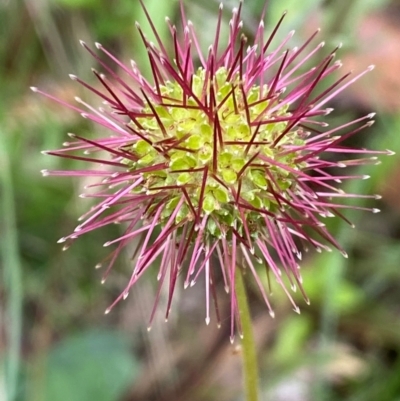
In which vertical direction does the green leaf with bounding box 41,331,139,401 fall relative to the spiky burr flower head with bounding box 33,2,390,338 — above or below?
below

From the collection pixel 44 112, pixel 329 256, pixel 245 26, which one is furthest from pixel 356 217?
pixel 44 112

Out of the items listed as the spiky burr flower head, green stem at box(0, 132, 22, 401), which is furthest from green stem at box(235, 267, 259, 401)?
green stem at box(0, 132, 22, 401)

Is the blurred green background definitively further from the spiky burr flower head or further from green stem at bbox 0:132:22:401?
the spiky burr flower head

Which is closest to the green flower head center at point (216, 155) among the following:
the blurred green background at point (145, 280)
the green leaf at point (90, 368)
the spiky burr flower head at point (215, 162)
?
the spiky burr flower head at point (215, 162)

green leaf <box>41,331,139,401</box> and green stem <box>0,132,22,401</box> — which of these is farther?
green leaf <box>41,331,139,401</box>

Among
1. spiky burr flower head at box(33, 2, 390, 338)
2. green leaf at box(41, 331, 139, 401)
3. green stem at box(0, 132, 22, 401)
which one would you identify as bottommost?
green leaf at box(41, 331, 139, 401)
